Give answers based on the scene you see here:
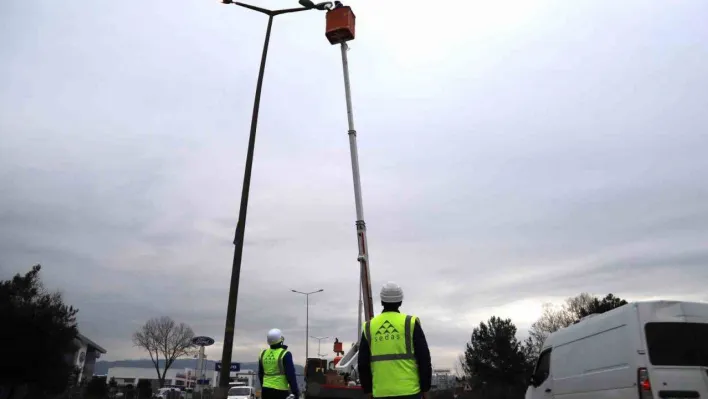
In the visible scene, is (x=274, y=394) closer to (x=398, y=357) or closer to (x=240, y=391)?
(x=398, y=357)

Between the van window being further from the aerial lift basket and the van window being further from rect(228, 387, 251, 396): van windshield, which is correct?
rect(228, 387, 251, 396): van windshield

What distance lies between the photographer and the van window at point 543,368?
11273mm

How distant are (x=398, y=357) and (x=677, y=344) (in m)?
5.57

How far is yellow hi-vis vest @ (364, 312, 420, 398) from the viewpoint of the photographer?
177 inches

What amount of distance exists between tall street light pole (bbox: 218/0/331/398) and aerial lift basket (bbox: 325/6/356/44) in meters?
0.28

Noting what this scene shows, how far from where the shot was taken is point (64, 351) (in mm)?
23062

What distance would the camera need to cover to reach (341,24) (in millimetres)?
13492

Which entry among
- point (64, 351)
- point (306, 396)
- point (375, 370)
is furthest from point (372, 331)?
point (64, 351)

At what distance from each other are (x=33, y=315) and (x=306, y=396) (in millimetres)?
14541

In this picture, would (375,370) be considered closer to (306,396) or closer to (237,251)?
→ (237,251)

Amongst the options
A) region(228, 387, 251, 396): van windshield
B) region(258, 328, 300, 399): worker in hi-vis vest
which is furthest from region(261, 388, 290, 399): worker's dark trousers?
region(228, 387, 251, 396): van windshield

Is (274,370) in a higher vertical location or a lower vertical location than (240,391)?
higher

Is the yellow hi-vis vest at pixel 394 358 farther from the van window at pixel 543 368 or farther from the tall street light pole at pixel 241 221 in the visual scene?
the van window at pixel 543 368

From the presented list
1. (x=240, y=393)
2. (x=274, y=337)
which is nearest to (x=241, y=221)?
(x=274, y=337)
